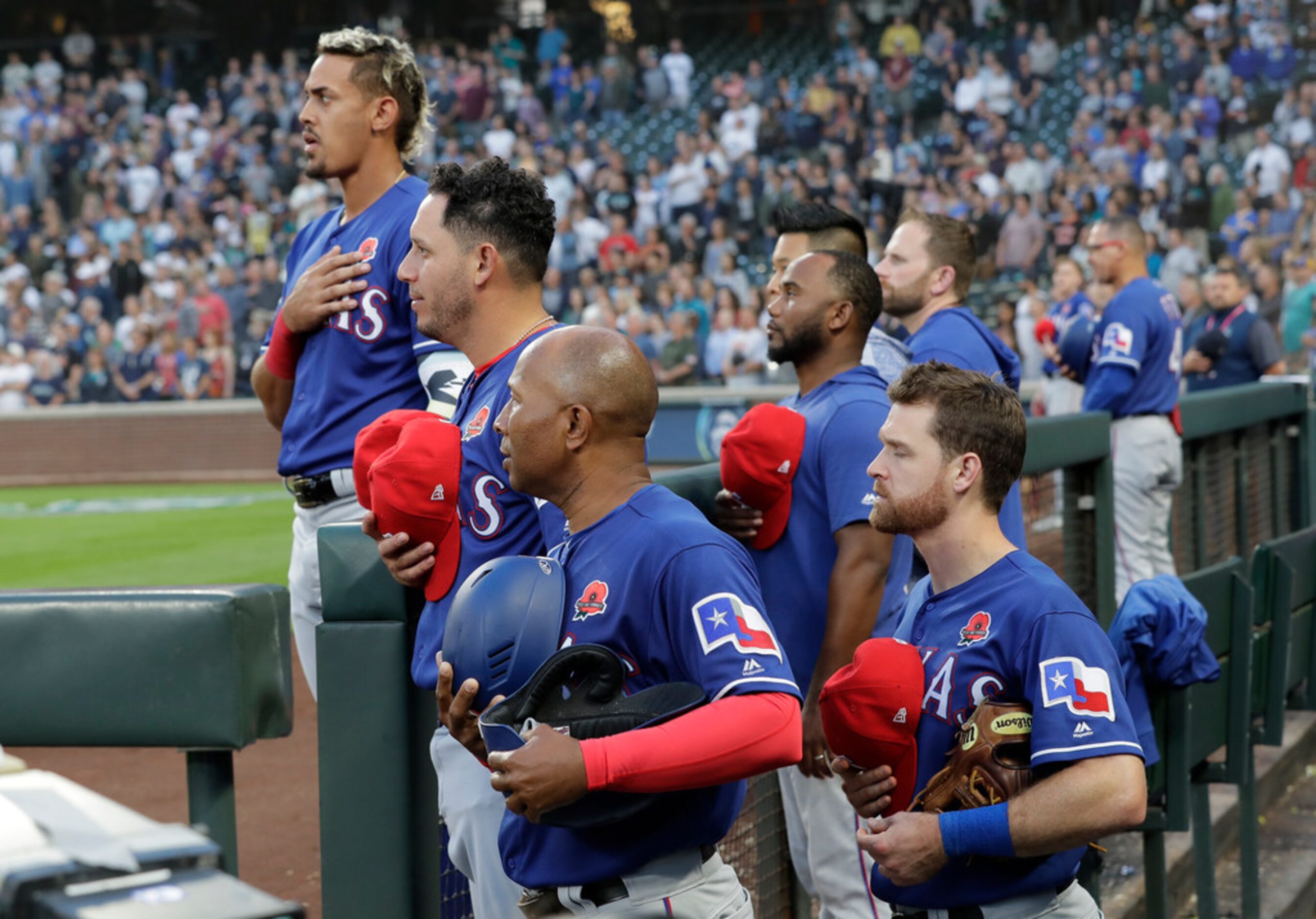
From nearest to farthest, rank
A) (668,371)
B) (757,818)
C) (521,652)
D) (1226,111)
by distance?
1. (521,652)
2. (757,818)
3. (668,371)
4. (1226,111)

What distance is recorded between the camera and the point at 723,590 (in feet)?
6.51

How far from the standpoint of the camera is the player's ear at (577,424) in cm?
215

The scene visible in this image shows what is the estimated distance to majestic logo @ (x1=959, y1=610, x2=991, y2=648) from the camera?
2393mm

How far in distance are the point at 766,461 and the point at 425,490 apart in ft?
3.26

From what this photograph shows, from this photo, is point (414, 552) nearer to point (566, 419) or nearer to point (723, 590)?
point (566, 419)

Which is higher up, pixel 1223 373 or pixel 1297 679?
pixel 1223 373

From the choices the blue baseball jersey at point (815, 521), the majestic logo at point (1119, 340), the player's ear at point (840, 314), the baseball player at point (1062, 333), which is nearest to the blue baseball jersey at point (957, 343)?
the player's ear at point (840, 314)

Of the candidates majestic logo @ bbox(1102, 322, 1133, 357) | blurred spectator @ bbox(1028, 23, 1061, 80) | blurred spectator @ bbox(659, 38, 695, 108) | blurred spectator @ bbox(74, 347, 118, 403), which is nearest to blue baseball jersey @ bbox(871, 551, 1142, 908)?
majestic logo @ bbox(1102, 322, 1133, 357)

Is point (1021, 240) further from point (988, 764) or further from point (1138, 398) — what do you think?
point (988, 764)

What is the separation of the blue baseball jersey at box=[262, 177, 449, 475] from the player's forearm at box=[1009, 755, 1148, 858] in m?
1.77

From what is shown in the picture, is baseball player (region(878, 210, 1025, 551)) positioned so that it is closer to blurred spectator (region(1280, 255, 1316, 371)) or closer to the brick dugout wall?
blurred spectator (region(1280, 255, 1316, 371))

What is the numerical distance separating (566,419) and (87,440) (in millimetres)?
17497

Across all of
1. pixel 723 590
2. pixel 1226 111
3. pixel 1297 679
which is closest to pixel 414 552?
pixel 723 590

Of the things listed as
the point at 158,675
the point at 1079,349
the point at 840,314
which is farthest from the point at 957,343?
the point at 1079,349
